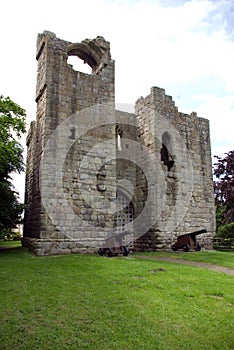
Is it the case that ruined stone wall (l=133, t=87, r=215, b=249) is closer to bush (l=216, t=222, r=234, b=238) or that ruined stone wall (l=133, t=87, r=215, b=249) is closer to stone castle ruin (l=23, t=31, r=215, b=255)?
stone castle ruin (l=23, t=31, r=215, b=255)

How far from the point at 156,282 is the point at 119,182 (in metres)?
8.89

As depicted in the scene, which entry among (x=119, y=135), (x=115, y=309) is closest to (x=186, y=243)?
(x=119, y=135)

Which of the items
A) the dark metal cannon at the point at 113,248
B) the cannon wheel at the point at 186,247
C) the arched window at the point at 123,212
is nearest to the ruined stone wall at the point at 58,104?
the dark metal cannon at the point at 113,248

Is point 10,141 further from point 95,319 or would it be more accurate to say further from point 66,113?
point 95,319

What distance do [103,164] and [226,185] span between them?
7.84m

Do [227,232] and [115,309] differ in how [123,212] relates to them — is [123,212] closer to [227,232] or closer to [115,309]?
[227,232]

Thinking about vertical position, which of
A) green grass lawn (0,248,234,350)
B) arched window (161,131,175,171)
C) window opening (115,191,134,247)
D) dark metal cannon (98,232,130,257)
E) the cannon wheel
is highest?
arched window (161,131,175,171)

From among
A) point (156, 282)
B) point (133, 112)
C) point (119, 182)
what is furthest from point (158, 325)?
point (133, 112)

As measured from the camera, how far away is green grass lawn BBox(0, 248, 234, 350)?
357cm

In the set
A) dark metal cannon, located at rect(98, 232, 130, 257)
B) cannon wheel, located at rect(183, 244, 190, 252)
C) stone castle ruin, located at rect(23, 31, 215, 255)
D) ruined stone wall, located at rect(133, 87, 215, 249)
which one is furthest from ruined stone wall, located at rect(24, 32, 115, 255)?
cannon wheel, located at rect(183, 244, 190, 252)

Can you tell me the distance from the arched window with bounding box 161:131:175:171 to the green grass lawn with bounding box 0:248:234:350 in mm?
8285

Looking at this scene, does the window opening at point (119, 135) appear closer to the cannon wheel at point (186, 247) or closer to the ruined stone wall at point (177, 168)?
the ruined stone wall at point (177, 168)

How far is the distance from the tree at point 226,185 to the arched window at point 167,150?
351 cm

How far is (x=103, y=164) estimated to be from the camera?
469 inches
